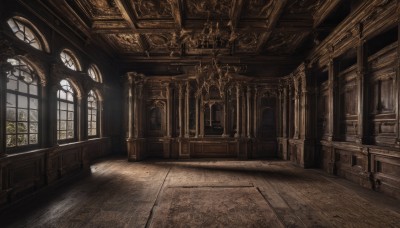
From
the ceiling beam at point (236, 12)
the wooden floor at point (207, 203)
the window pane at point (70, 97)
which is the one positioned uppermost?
the ceiling beam at point (236, 12)

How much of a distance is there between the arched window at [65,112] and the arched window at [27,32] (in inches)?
50.2

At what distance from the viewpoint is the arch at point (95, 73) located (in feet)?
24.6

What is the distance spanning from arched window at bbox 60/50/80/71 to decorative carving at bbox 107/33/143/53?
1477 mm

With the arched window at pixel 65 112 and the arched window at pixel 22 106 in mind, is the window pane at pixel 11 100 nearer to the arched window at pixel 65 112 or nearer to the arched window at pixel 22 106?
the arched window at pixel 22 106

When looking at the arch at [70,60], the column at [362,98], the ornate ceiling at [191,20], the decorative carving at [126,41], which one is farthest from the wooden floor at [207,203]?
the decorative carving at [126,41]

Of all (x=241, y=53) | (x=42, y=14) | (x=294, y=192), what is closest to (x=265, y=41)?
(x=241, y=53)

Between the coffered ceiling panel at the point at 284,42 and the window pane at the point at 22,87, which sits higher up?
the coffered ceiling panel at the point at 284,42

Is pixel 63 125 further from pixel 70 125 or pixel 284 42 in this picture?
pixel 284 42

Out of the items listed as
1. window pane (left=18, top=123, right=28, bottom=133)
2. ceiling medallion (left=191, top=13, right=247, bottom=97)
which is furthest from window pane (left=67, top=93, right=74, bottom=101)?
ceiling medallion (left=191, top=13, right=247, bottom=97)

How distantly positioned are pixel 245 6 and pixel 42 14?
4.90 metres

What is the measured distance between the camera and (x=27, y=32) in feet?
14.6

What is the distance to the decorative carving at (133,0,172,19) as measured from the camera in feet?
16.9

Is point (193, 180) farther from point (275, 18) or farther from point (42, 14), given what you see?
point (42, 14)

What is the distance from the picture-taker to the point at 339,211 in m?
3.46
